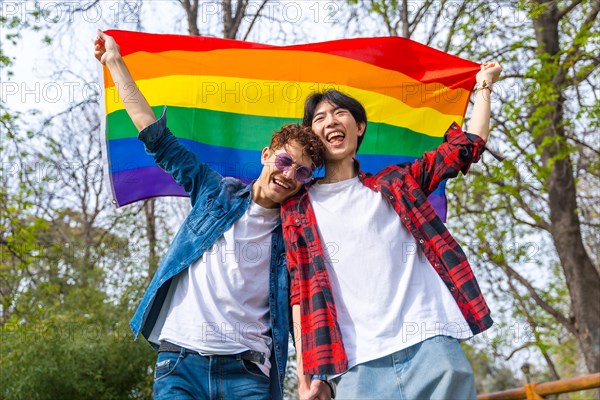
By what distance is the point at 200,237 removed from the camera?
3080 mm

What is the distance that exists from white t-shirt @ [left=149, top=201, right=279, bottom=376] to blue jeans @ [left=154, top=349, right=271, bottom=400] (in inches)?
1.9

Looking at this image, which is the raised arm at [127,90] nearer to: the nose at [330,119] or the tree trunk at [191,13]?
the nose at [330,119]

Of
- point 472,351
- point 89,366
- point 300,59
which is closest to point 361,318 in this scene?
point 300,59

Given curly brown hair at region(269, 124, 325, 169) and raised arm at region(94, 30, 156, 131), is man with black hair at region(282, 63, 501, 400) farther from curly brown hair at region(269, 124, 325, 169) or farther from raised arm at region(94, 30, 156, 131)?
raised arm at region(94, 30, 156, 131)

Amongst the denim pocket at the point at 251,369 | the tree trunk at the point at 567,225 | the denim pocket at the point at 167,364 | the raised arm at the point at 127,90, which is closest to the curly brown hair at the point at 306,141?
the raised arm at the point at 127,90

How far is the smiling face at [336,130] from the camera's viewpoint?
293cm

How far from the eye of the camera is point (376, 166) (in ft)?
14.0

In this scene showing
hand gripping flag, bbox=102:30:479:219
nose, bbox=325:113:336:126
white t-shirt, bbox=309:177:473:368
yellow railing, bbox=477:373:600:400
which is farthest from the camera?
hand gripping flag, bbox=102:30:479:219

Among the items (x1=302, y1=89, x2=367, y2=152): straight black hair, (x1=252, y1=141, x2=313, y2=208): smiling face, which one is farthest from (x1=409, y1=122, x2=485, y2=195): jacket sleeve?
(x1=252, y1=141, x2=313, y2=208): smiling face

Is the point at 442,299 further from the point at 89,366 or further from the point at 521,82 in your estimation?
the point at 521,82

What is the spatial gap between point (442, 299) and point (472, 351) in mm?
17285

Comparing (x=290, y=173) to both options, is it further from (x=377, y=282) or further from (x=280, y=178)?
(x=377, y=282)

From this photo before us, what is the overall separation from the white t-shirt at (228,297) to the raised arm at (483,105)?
0.95 metres

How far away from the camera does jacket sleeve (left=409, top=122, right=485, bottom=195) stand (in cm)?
272
